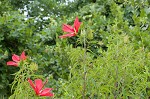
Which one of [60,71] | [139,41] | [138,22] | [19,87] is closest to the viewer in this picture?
[19,87]

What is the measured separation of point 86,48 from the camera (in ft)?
6.63

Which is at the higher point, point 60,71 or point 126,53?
point 126,53

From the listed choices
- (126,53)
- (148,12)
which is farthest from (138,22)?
(126,53)

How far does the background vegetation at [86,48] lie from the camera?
6.26 feet

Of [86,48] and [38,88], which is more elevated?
[86,48]

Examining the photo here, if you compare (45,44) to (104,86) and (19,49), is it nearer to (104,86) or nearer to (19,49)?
(19,49)

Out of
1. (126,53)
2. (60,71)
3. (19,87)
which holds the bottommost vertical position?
(60,71)

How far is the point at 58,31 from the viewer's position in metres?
3.93

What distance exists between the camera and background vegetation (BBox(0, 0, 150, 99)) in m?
1.91

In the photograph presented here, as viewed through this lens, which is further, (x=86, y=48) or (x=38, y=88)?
(x=86, y=48)

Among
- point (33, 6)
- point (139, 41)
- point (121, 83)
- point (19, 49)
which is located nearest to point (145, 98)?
point (121, 83)

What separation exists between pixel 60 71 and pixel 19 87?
65.6 inches

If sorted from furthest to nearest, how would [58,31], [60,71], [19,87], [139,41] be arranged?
1. [58,31]
2. [60,71]
3. [139,41]
4. [19,87]

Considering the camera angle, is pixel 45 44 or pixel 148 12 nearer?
pixel 148 12
